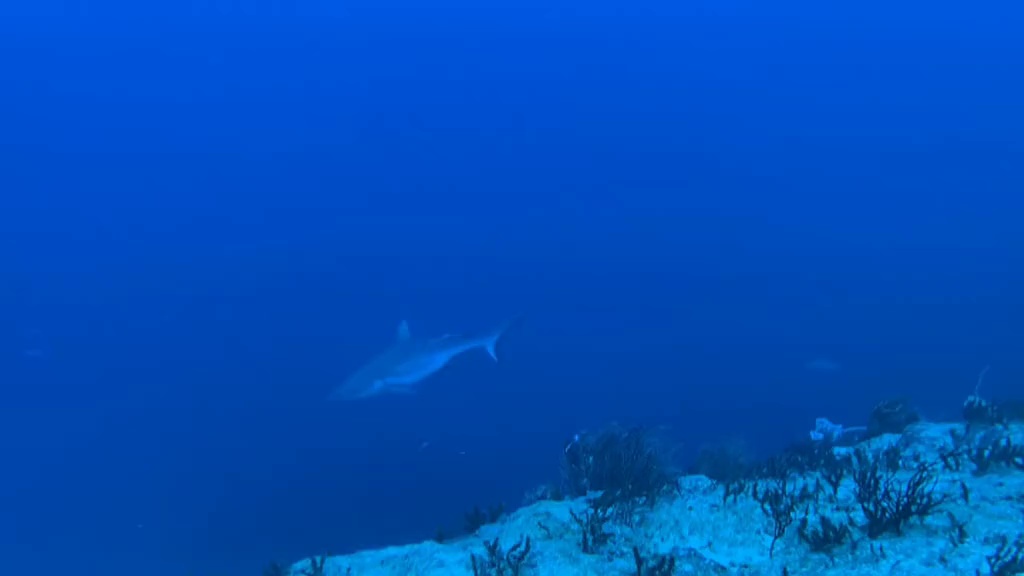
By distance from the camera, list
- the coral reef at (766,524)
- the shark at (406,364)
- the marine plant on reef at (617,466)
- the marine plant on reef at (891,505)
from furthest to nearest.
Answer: the shark at (406,364) < the marine plant on reef at (617,466) < the marine plant on reef at (891,505) < the coral reef at (766,524)

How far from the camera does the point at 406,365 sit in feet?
53.0

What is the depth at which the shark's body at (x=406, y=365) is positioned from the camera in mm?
16156

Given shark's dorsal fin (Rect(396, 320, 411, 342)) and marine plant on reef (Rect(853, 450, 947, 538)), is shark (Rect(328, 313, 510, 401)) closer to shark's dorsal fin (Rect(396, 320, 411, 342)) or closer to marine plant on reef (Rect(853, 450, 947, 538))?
shark's dorsal fin (Rect(396, 320, 411, 342))

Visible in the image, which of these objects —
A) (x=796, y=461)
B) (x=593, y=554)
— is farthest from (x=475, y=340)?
(x=593, y=554)

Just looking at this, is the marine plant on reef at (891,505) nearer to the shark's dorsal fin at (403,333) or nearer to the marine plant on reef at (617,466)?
the marine plant on reef at (617,466)

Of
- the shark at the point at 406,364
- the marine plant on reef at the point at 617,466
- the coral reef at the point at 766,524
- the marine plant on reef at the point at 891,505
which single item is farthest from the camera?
the shark at the point at 406,364

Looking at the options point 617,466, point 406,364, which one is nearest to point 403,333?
point 406,364

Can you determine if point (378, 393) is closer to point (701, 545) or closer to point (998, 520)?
point (701, 545)

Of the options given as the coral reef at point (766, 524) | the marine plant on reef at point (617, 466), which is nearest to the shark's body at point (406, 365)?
the marine plant on reef at point (617, 466)

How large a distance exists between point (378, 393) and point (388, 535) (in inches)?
122

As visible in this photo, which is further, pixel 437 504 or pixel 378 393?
pixel 378 393

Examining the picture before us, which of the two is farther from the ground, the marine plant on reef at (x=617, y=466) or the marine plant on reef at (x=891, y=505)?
the marine plant on reef at (x=617, y=466)

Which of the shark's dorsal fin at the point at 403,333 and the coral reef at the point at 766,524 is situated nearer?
the coral reef at the point at 766,524

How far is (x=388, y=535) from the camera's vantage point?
14555 mm
